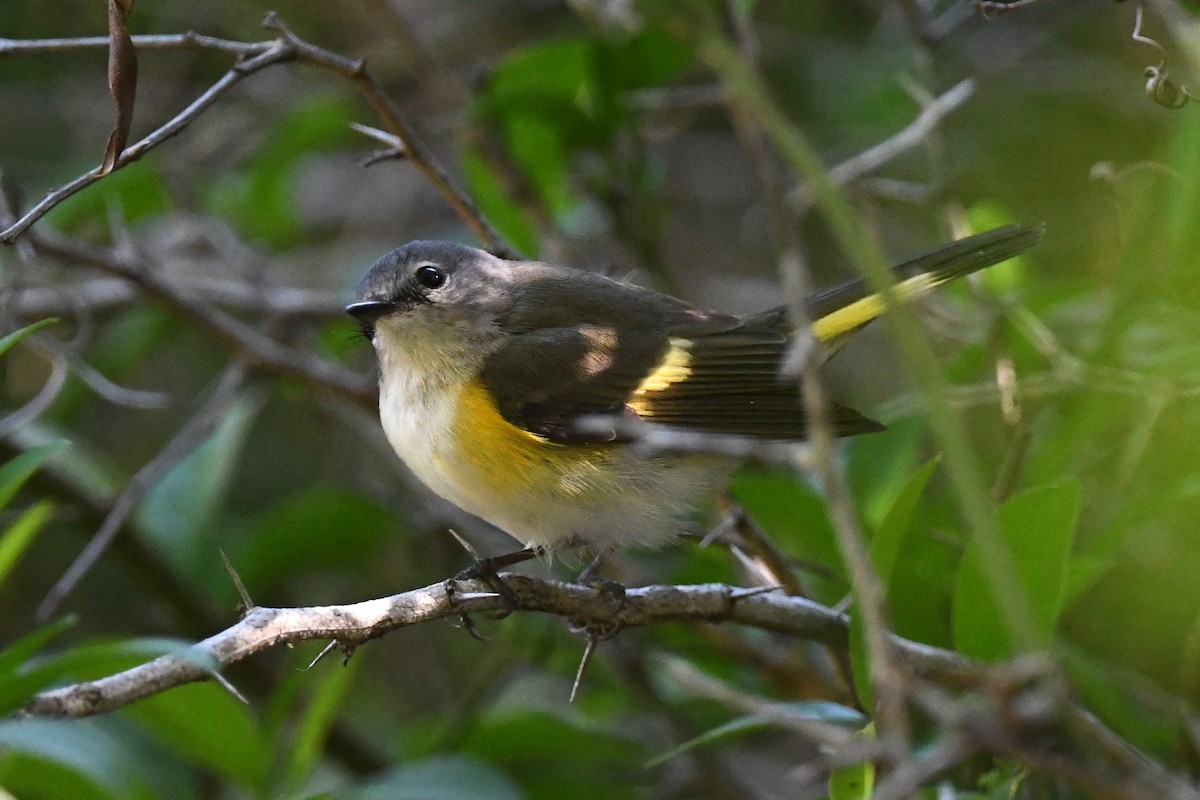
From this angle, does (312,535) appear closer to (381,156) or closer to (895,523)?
(381,156)

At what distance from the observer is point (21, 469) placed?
209 cm

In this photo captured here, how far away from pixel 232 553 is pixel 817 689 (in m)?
1.76

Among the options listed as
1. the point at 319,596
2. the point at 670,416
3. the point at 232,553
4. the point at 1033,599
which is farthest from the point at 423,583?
the point at 1033,599

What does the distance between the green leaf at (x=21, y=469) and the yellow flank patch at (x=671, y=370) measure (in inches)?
53.3

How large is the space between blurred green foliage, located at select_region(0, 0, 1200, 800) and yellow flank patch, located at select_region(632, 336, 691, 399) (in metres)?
0.32

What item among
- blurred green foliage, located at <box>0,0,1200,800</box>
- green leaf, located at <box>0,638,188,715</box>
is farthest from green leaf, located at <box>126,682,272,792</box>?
green leaf, located at <box>0,638,188,715</box>

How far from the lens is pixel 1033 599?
1.95 m

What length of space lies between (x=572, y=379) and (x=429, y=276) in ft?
1.78

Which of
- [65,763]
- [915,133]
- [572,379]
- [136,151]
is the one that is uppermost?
[136,151]

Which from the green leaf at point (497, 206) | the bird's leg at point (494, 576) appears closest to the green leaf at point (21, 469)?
the bird's leg at point (494, 576)

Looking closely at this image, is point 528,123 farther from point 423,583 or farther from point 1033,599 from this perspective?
point 1033,599

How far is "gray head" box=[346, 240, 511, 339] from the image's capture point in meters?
3.16

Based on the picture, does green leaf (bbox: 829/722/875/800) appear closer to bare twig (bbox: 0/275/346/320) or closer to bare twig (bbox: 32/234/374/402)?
bare twig (bbox: 32/234/374/402)

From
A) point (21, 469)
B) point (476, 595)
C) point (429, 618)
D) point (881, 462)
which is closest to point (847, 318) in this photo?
point (881, 462)
